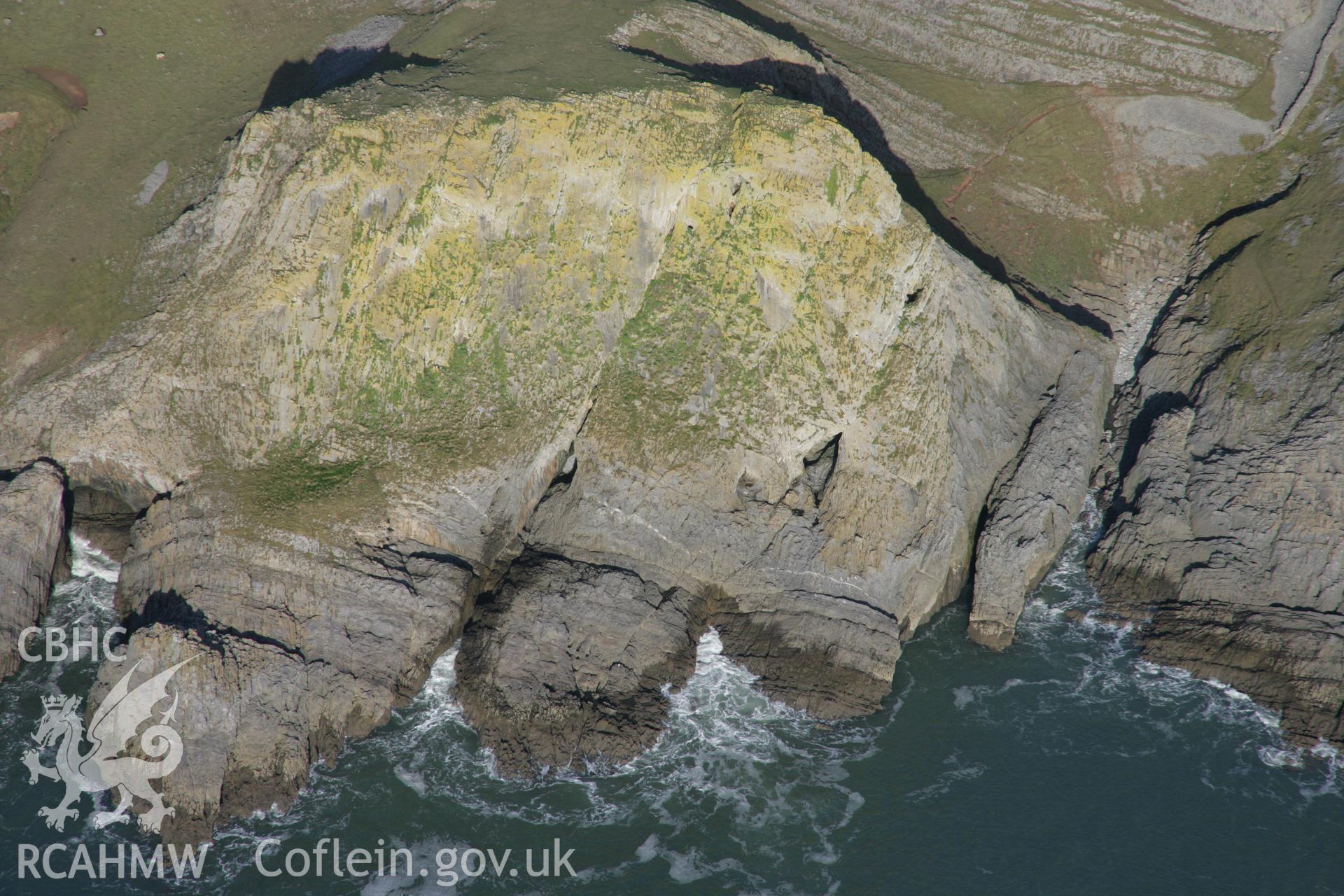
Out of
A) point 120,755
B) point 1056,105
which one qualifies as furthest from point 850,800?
point 1056,105

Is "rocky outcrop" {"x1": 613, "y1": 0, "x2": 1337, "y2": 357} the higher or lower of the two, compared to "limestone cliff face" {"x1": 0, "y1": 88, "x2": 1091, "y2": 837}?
higher

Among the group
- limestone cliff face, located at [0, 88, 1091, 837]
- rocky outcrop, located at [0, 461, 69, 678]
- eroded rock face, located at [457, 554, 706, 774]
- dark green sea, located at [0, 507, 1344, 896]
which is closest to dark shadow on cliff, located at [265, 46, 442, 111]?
limestone cliff face, located at [0, 88, 1091, 837]

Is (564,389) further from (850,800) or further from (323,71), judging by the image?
(323,71)

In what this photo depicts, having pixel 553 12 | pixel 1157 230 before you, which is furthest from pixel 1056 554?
pixel 553 12

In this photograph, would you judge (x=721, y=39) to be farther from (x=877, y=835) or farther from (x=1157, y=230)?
(x=877, y=835)

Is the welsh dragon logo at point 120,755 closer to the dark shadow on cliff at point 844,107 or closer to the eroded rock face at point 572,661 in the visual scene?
the eroded rock face at point 572,661

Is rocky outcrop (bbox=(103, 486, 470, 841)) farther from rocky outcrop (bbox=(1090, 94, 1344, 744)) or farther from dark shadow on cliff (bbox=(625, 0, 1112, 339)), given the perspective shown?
rocky outcrop (bbox=(1090, 94, 1344, 744))
